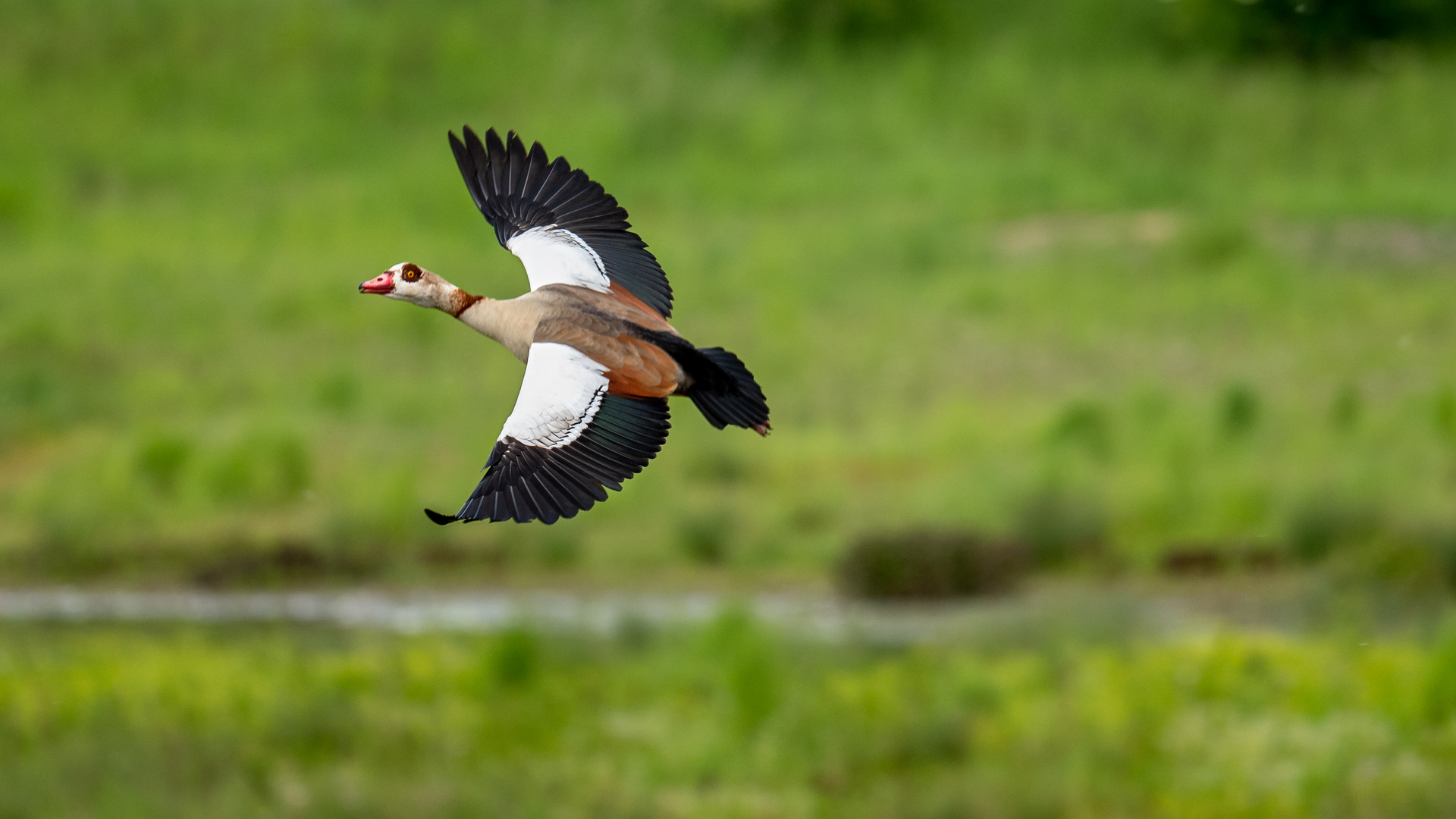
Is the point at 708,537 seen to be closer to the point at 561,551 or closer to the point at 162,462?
the point at 561,551

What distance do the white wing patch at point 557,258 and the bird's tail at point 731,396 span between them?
378mm

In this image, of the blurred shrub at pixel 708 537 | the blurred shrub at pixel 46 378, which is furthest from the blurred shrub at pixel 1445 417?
the blurred shrub at pixel 46 378

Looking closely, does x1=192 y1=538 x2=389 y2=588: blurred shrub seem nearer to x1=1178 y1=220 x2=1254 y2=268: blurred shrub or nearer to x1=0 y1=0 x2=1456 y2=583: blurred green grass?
x1=0 y1=0 x2=1456 y2=583: blurred green grass

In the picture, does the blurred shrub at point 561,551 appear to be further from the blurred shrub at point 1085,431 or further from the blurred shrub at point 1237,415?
the blurred shrub at point 1237,415

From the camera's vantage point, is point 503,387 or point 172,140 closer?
point 503,387

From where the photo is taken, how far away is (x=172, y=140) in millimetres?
39469

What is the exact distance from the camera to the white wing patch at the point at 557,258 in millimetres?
4188

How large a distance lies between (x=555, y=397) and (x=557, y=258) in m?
0.76

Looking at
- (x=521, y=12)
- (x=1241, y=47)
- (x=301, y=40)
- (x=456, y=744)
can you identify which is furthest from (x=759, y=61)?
(x=456, y=744)

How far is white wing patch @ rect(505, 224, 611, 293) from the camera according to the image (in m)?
4.19

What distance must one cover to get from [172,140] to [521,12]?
8.33 m

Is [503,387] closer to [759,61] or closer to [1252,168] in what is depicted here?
[759,61]

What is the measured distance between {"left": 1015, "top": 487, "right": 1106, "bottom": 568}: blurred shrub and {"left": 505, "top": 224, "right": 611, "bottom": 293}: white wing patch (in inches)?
809

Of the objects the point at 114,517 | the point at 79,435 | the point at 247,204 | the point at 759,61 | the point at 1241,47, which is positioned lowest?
the point at 114,517
